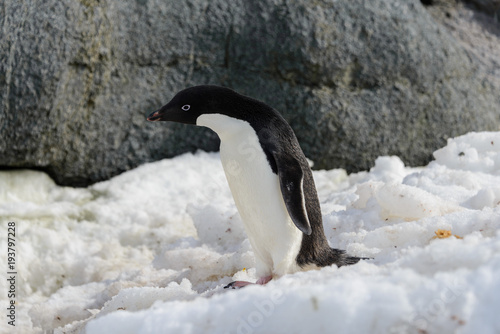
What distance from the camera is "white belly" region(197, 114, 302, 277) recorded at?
211 cm

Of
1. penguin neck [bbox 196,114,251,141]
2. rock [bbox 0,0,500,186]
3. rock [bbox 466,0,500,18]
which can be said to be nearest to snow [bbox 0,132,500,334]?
rock [bbox 0,0,500,186]

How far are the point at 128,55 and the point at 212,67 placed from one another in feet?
1.96

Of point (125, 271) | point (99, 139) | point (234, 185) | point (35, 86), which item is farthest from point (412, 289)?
point (99, 139)

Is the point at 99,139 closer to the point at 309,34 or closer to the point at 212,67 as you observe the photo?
the point at 212,67

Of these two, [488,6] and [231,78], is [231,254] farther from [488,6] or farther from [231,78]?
[488,6]

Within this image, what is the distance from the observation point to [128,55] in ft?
13.1

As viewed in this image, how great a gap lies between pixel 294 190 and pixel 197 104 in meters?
0.48

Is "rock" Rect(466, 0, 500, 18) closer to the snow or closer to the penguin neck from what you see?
the snow

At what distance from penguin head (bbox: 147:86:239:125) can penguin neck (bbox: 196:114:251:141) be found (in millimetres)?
21

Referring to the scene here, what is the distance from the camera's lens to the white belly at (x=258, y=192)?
2111 mm

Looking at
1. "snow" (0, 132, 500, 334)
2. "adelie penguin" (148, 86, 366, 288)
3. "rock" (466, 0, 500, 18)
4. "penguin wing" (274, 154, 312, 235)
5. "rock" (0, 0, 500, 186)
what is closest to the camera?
"snow" (0, 132, 500, 334)

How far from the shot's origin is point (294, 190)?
80.0 inches

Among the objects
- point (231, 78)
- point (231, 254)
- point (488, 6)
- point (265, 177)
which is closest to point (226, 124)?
point (265, 177)

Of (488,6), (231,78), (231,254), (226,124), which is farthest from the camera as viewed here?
(488,6)
